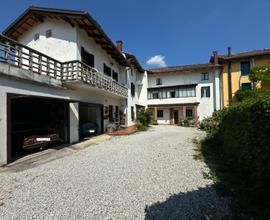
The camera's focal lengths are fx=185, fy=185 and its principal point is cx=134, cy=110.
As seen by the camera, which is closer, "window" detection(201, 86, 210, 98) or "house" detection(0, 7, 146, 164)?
"house" detection(0, 7, 146, 164)

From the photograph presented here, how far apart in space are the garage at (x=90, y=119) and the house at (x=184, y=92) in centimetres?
1426

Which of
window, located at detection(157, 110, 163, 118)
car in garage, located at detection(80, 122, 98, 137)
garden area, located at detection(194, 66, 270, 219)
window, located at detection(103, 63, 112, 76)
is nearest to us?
garden area, located at detection(194, 66, 270, 219)

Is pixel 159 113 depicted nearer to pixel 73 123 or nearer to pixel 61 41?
pixel 73 123

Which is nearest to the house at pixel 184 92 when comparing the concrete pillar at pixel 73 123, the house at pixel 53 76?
the house at pixel 53 76

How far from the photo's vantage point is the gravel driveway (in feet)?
11.8

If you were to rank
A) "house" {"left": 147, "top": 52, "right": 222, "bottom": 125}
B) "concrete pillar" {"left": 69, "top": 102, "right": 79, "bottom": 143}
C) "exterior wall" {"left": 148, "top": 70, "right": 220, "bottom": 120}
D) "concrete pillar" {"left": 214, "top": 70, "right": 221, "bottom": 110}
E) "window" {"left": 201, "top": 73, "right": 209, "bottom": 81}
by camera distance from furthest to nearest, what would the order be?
"window" {"left": 201, "top": 73, "right": 209, "bottom": 81}, "house" {"left": 147, "top": 52, "right": 222, "bottom": 125}, "exterior wall" {"left": 148, "top": 70, "right": 220, "bottom": 120}, "concrete pillar" {"left": 214, "top": 70, "right": 221, "bottom": 110}, "concrete pillar" {"left": 69, "top": 102, "right": 79, "bottom": 143}

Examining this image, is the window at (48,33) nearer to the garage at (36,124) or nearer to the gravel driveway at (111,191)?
the garage at (36,124)

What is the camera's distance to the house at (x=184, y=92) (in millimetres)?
26484

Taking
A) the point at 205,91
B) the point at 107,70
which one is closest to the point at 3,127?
the point at 107,70

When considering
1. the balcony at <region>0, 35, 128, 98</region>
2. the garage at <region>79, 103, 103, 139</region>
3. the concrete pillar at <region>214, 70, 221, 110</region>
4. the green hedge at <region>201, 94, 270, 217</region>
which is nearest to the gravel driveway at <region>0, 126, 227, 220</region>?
the green hedge at <region>201, 94, 270, 217</region>

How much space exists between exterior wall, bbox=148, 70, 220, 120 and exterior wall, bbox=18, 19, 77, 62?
19.0 metres

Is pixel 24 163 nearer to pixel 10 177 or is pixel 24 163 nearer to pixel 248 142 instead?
pixel 10 177

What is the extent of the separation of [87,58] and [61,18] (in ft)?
10.1

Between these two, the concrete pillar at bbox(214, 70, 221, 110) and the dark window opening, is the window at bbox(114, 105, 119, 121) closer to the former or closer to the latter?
the dark window opening
